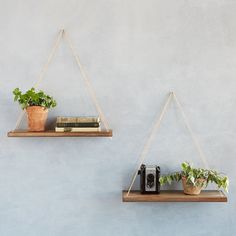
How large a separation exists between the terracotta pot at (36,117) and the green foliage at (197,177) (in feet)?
2.14

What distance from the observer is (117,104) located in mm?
2139

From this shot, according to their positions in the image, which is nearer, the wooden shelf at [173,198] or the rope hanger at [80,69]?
the wooden shelf at [173,198]

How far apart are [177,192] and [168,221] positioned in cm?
→ 17

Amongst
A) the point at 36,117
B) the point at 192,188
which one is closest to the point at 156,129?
the point at 192,188

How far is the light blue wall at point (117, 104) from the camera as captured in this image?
83.6 inches

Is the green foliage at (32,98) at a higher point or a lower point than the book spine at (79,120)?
higher

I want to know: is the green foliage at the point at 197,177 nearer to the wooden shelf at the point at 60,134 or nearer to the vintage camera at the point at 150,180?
the vintage camera at the point at 150,180

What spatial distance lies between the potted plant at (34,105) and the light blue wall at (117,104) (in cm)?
11

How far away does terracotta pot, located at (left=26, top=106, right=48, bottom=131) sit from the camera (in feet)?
6.60

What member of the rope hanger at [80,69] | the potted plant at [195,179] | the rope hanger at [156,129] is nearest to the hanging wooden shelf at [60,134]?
the rope hanger at [80,69]

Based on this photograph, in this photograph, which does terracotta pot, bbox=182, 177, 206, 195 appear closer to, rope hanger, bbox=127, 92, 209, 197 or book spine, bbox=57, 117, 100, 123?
rope hanger, bbox=127, 92, 209, 197

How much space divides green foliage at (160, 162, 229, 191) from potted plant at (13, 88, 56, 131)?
0.66 metres

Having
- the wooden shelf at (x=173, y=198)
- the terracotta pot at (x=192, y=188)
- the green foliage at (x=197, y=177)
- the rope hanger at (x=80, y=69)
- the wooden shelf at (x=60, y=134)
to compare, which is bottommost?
the wooden shelf at (x=173, y=198)

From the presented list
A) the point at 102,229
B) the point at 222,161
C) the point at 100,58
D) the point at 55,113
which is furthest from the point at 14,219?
the point at 222,161
